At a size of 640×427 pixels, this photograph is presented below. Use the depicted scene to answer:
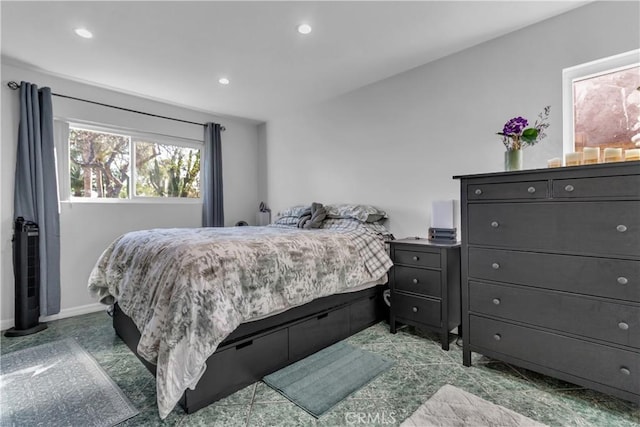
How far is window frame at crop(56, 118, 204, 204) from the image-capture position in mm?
3184

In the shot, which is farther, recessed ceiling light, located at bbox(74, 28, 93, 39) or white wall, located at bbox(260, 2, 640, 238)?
recessed ceiling light, located at bbox(74, 28, 93, 39)

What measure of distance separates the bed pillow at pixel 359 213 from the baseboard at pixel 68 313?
2.78 metres

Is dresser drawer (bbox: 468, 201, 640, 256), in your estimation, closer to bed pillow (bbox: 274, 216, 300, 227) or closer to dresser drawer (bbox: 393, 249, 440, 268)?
dresser drawer (bbox: 393, 249, 440, 268)

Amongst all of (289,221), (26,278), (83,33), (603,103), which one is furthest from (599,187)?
(26,278)

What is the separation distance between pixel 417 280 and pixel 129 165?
3.53 meters

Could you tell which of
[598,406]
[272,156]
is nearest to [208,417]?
[598,406]

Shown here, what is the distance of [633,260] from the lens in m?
1.46

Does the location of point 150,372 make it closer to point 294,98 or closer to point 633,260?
point 633,260

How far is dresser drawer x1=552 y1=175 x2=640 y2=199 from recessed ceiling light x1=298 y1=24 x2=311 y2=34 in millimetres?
1966

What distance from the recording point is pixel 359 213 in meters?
3.12

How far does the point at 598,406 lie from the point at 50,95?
4885 millimetres

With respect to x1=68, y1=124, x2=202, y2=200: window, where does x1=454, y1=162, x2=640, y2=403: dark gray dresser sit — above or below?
below

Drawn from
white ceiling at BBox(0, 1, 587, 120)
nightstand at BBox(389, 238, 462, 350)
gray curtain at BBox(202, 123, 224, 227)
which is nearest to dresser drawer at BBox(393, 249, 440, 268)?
nightstand at BBox(389, 238, 462, 350)

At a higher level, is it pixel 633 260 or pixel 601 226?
pixel 601 226
